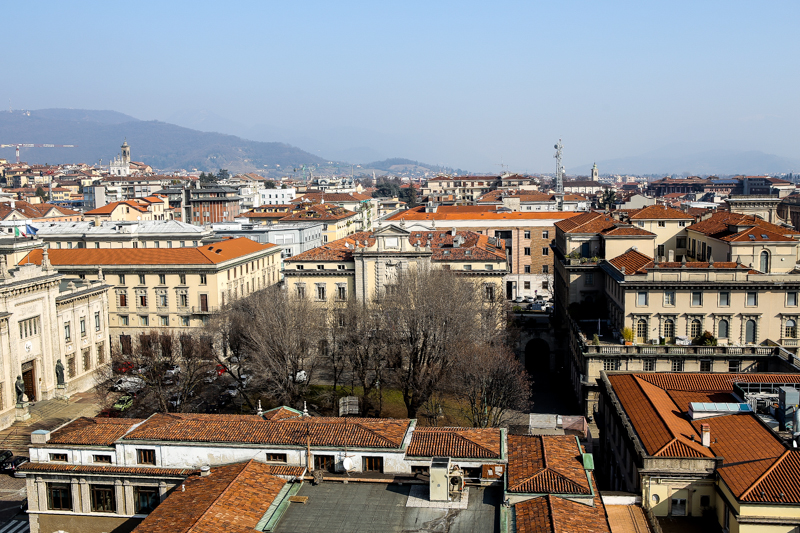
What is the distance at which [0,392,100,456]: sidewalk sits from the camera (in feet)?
155

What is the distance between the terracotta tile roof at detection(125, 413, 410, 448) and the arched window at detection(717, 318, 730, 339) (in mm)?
29570

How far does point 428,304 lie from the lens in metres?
55.4

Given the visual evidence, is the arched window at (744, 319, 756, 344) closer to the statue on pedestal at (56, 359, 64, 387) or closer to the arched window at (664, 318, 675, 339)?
the arched window at (664, 318, 675, 339)

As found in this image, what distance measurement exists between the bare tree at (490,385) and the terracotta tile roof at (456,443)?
17.5 metres

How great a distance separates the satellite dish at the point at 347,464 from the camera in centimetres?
2689

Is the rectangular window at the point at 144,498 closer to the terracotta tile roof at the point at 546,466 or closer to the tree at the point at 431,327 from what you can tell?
the terracotta tile roof at the point at 546,466

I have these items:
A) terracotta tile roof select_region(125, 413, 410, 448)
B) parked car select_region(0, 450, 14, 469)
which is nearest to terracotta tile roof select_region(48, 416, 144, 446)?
terracotta tile roof select_region(125, 413, 410, 448)

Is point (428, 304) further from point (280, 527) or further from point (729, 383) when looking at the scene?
point (280, 527)

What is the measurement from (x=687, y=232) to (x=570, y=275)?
12.0m

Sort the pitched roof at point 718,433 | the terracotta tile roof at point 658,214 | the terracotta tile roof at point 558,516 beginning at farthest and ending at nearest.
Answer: the terracotta tile roof at point 658,214 < the pitched roof at point 718,433 < the terracotta tile roof at point 558,516

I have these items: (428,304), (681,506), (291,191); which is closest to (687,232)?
(428,304)

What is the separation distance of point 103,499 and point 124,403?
25578mm

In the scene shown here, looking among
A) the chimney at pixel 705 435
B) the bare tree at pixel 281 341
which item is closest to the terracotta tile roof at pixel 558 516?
the chimney at pixel 705 435

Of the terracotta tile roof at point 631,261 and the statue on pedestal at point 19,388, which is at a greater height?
the terracotta tile roof at point 631,261
